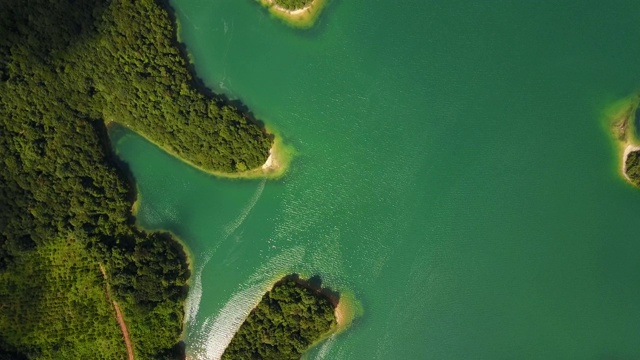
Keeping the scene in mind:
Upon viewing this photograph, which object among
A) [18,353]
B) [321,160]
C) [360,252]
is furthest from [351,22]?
[18,353]

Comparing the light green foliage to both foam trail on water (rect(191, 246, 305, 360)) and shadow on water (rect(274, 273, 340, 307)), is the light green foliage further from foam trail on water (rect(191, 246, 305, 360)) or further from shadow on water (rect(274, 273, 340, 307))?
shadow on water (rect(274, 273, 340, 307))

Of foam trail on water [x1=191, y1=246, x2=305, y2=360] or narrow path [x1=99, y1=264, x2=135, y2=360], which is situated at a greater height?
foam trail on water [x1=191, y1=246, x2=305, y2=360]

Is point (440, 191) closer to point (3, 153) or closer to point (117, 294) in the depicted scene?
point (117, 294)

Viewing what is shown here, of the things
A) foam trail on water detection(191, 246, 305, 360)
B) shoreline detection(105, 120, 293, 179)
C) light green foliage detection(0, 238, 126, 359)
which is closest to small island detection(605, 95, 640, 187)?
shoreline detection(105, 120, 293, 179)

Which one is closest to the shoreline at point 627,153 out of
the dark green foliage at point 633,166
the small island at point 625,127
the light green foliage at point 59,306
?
the small island at point 625,127

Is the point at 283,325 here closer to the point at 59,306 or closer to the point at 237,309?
the point at 237,309
